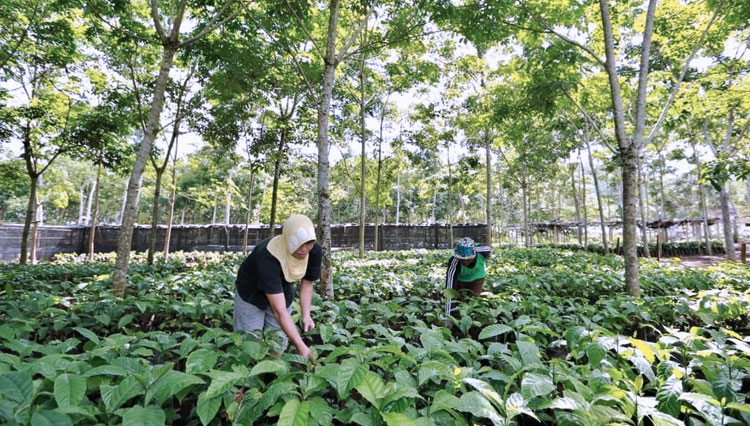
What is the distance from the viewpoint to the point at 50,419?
1384 mm

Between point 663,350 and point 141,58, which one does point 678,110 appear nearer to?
point 663,350

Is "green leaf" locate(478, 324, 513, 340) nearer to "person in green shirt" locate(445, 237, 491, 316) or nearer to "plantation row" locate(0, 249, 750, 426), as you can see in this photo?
"plantation row" locate(0, 249, 750, 426)

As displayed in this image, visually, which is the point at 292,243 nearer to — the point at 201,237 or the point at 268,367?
the point at 268,367

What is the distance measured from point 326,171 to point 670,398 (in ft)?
14.8

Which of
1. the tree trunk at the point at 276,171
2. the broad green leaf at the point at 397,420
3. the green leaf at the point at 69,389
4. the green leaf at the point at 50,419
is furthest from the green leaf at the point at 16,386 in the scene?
the tree trunk at the point at 276,171

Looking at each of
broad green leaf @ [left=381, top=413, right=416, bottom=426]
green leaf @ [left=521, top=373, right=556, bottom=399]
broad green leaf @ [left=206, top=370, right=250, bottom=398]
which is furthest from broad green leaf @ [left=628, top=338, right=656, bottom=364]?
broad green leaf @ [left=206, top=370, right=250, bottom=398]

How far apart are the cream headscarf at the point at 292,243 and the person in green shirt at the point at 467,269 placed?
86.6 inches

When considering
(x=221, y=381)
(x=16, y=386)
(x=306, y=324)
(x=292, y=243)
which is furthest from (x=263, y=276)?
(x=16, y=386)

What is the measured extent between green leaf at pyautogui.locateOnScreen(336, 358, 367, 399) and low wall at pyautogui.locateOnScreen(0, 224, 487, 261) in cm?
2033

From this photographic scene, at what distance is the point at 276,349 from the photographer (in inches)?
94.1

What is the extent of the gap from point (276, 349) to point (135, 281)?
5.31 metres

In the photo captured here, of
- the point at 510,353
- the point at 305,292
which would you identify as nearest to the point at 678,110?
the point at 510,353

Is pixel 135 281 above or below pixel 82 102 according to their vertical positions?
below

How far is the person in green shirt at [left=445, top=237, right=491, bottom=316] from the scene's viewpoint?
435 cm
